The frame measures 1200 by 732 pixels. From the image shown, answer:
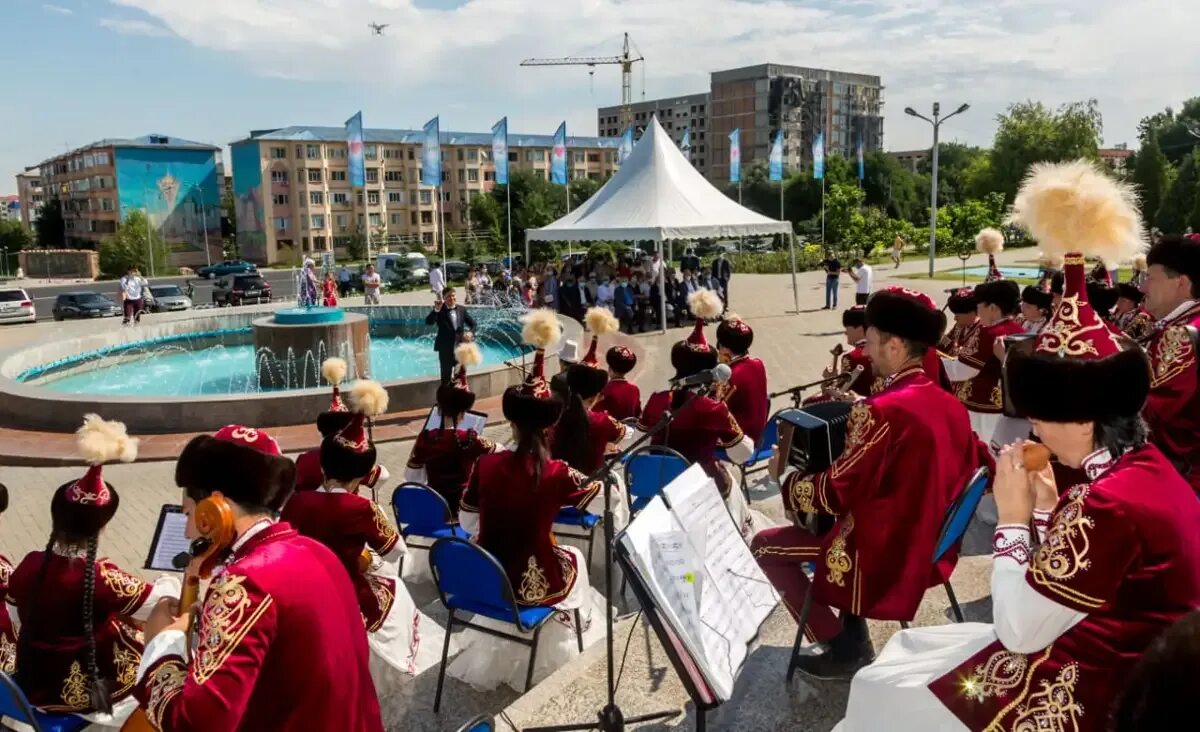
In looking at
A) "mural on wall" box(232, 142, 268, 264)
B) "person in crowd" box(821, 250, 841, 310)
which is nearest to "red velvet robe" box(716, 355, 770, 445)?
"person in crowd" box(821, 250, 841, 310)

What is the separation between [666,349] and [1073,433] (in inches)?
621

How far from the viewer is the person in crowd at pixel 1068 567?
208 centimetres

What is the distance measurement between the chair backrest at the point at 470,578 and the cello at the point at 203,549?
1698mm

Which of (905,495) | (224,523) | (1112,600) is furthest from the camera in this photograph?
(905,495)

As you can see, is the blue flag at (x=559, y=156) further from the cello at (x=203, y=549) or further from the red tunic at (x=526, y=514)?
the cello at (x=203, y=549)

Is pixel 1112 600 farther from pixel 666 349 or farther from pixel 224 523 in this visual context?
pixel 666 349

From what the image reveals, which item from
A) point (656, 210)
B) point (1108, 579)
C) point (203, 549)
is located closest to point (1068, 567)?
point (1108, 579)

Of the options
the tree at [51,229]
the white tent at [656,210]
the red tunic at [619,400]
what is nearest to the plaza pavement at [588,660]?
the red tunic at [619,400]

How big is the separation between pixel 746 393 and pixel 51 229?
98892mm

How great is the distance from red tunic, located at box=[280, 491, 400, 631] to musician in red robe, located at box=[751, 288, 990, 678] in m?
2.04

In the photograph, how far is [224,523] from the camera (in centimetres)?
244

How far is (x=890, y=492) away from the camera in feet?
11.9

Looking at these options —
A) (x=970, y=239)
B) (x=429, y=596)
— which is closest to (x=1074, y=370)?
(x=429, y=596)

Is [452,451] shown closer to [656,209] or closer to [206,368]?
[656,209]
